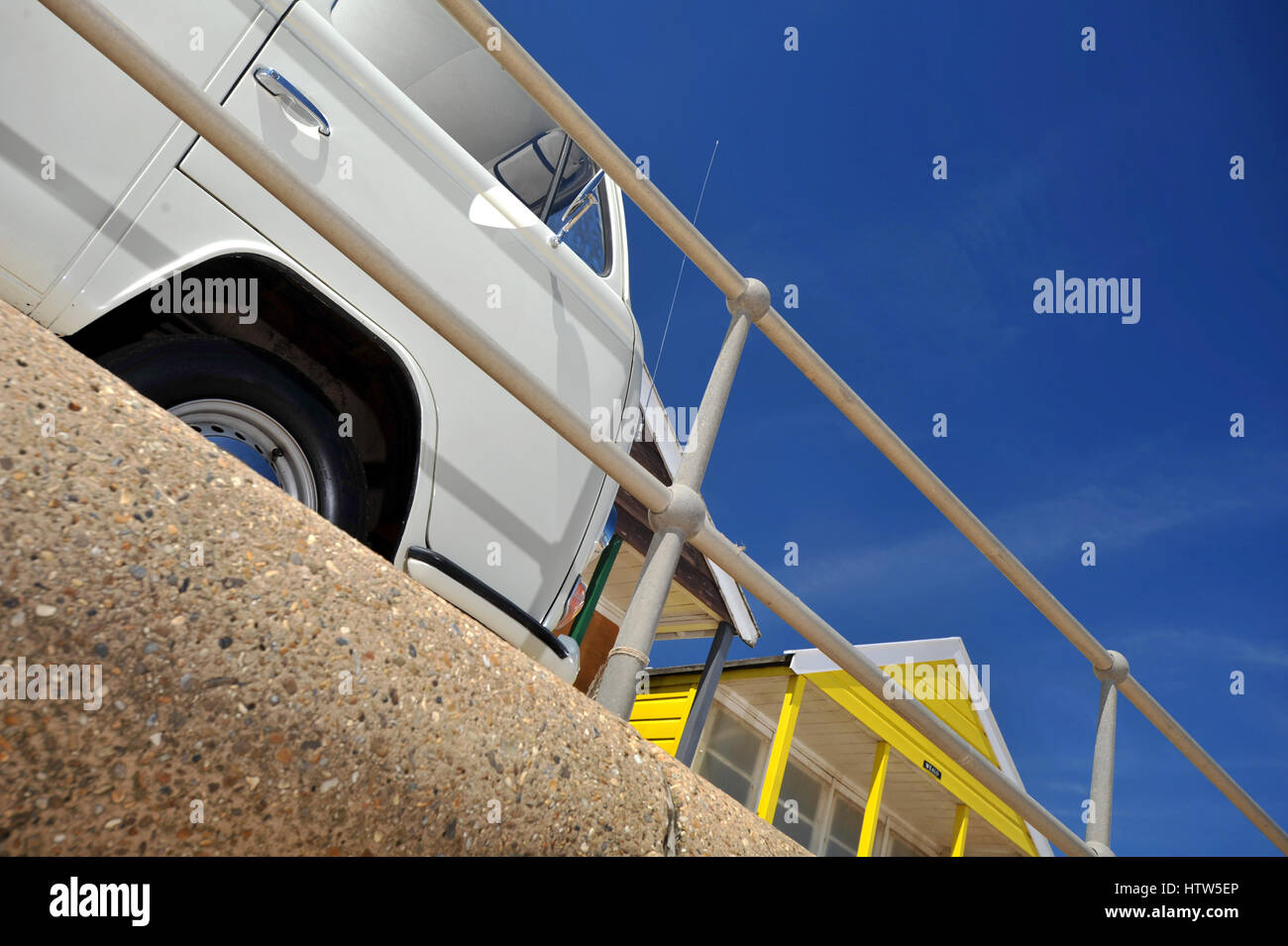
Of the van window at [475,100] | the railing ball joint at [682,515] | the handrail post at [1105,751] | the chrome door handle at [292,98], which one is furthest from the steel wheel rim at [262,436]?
the handrail post at [1105,751]

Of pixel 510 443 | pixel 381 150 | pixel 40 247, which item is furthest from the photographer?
pixel 510 443

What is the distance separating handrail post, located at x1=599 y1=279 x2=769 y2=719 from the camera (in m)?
1.69

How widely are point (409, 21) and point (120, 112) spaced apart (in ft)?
5.76

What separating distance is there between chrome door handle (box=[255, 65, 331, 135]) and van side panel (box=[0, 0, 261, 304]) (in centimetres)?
14

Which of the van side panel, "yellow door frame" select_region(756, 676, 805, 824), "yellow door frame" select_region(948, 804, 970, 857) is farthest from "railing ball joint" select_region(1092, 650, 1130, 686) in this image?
"yellow door frame" select_region(948, 804, 970, 857)

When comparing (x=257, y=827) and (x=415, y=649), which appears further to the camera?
(x=415, y=649)

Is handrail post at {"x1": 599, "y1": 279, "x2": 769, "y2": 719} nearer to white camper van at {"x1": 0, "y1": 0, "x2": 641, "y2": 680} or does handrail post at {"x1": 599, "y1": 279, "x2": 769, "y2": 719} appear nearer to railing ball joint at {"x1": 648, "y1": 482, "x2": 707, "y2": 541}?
railing ball joint at {"x1": 648, "y1": 482, "x2": 707, "y2": 541}

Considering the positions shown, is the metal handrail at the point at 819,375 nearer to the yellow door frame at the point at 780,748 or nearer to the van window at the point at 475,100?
the van window at the point at 475,100

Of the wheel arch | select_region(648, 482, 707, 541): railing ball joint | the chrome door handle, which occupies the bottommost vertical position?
select_region(648, 482, 707, 541): railing ball joint

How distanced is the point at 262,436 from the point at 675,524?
109 cm

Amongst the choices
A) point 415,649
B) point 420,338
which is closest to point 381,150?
point 420,338
